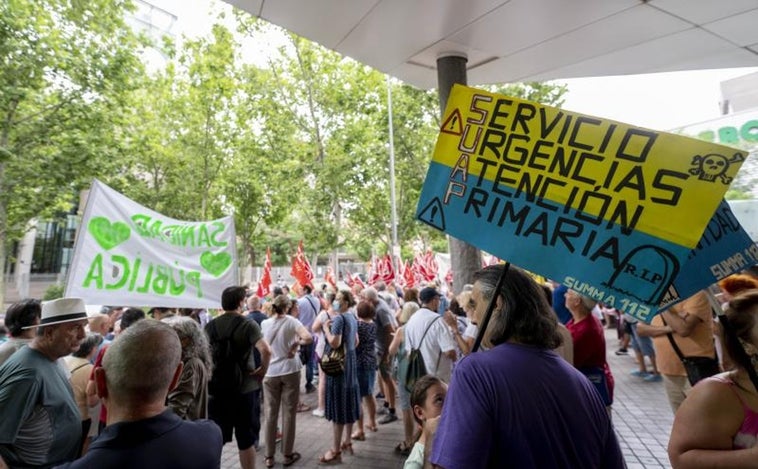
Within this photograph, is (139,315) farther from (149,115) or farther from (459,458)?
(149,115)

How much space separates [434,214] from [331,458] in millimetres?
4041

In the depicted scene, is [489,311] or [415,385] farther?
[415,385]

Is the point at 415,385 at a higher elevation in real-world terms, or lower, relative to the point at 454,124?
lower


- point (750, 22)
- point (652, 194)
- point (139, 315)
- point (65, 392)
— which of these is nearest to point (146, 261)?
point (139, 315)

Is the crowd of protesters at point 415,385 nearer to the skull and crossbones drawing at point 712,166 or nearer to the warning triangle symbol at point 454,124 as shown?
the skull and crossbones drawing at point 712,166

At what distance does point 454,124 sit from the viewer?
78.5 inches

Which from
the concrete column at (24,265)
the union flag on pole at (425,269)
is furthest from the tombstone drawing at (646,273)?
the concrete column at (24,265)

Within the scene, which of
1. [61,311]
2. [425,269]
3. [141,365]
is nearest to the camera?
[141,365]

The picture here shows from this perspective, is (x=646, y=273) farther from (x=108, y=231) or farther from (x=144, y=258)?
(x=108, y=231)

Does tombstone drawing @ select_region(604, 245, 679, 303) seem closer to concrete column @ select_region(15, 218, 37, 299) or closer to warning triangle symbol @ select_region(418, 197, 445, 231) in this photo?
warning triangle symbol @ select_region(418, 197, 445, 231)

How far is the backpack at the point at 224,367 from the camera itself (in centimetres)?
400

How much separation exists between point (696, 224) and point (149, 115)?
1906 centimetres

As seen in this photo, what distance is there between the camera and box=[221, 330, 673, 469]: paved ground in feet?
15.5

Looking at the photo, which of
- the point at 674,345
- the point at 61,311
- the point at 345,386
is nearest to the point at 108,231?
the point at 61,311
